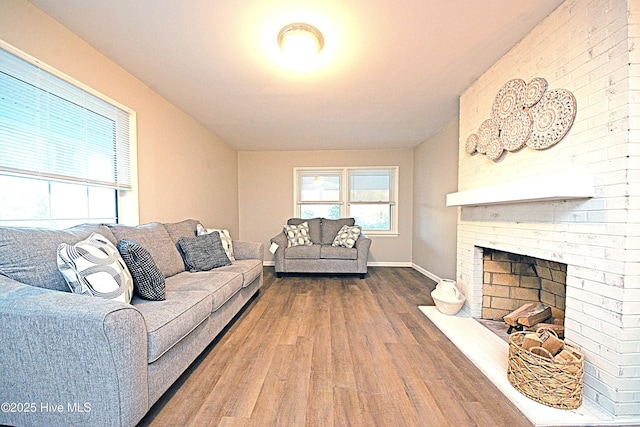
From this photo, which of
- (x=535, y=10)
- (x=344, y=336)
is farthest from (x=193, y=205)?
(x=535, y=10)

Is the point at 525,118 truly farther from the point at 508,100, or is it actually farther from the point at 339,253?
the point at 339,253

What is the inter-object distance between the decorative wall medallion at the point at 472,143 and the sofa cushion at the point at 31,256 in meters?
3.25

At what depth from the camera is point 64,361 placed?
3.71 feet

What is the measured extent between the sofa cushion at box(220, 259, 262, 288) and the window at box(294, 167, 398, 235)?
2.41 metres

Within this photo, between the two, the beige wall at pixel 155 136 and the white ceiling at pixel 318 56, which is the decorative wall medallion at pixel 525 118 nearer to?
the white ceiling at pixel 318 56

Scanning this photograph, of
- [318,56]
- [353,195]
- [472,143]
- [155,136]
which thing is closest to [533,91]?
[472,143]

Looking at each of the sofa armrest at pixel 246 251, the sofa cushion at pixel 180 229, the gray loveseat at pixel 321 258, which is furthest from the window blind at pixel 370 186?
the sofa cushion at pixel 180 229

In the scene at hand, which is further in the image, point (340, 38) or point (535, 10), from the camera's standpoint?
point (340, 38)

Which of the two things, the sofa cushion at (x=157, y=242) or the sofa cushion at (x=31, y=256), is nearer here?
the sofa cushion at (x=31, y=256)

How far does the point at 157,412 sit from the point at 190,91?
2.78 metres

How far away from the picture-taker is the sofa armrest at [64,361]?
3.66 ft

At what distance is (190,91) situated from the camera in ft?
9.32

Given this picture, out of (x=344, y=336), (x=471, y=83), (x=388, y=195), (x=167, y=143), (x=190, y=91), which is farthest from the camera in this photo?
(x=388, y=195)

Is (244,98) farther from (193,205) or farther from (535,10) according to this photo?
(535,10)
